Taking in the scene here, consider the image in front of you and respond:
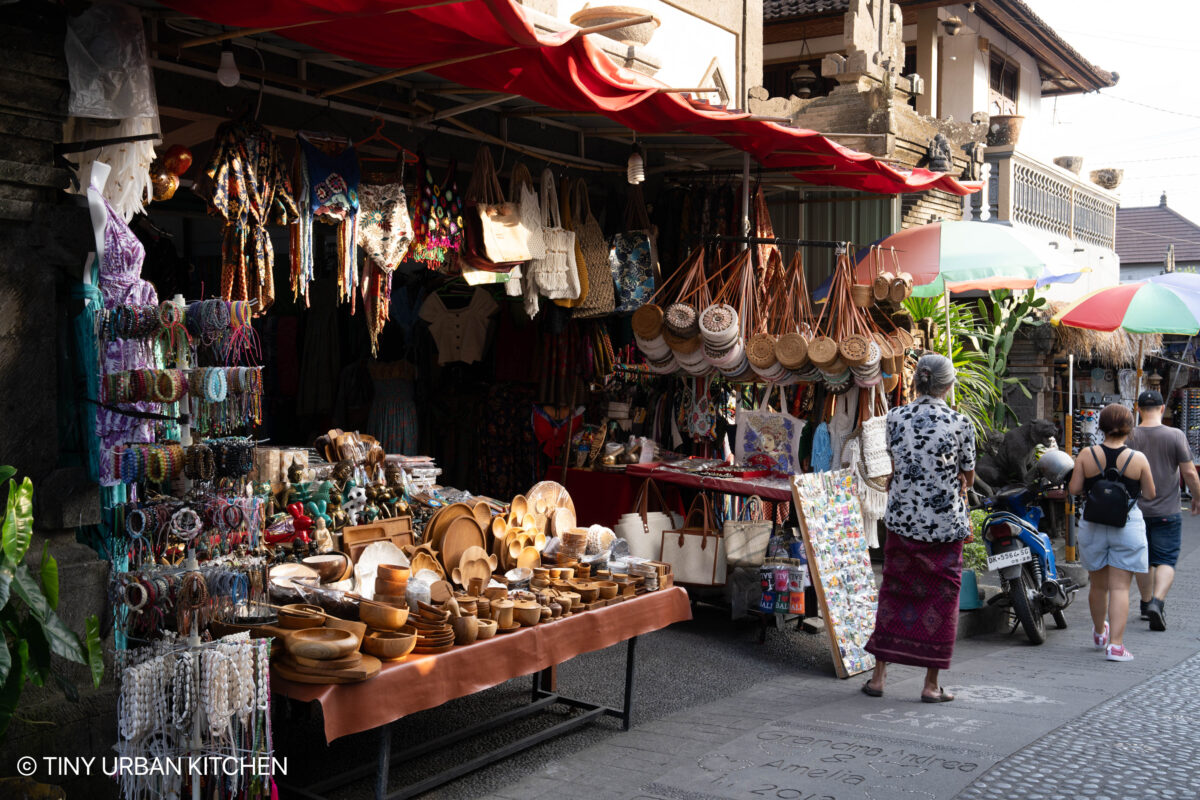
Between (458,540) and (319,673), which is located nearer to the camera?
(319,673)

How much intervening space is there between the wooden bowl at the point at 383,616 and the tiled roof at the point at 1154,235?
99.3ft

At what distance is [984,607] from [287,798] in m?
5.59

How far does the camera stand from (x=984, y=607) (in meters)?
8.19

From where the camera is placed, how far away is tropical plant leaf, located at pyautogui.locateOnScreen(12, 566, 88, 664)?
344 cm

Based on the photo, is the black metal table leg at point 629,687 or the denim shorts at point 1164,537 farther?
the denim shorts at point 1164,537

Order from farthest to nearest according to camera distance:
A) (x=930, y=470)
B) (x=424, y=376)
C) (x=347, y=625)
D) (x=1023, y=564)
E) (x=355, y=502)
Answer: (x=424, y=376) < (x=1023, y=564) < (x=930, y=470) < (x=355, y=502) < (x=347, y=625)

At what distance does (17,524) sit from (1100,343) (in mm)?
14634

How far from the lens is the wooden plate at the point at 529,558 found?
5.69 m

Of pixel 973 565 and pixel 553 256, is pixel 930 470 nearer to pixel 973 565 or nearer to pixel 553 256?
pixel 553 256

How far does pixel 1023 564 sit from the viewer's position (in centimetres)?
796

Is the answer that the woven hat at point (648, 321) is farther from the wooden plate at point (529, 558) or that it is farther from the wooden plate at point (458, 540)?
the wooden plate at point (458, 540)

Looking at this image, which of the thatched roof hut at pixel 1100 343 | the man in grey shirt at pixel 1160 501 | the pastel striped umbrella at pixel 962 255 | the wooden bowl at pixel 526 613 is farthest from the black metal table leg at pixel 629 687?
the thatched roof hut at pixel 1100 343

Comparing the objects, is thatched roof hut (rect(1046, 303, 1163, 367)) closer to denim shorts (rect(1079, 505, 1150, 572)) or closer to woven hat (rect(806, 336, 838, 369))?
denim shorts (rect(1079, 505, 1150, 572))

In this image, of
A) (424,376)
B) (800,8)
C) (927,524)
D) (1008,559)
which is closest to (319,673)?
(927,524)
